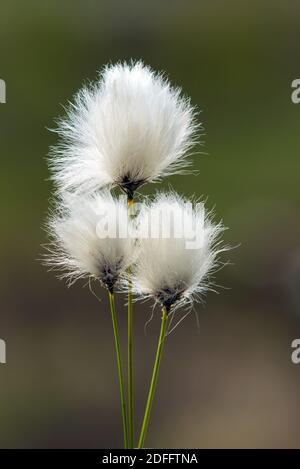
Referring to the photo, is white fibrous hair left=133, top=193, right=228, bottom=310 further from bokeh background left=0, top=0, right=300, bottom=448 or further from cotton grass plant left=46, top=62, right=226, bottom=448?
bokeh background left=0, top=0, right=300, bottom=448

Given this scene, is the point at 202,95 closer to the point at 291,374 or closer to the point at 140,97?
the point at 291,374

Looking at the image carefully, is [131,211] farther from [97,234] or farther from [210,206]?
[210,206]

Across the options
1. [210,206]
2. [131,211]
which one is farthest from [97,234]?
[210,206]

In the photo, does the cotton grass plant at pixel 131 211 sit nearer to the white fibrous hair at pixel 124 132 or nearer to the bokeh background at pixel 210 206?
the white fibrous hair at pixel 124 132

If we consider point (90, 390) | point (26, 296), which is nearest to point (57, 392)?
point (90, 390)

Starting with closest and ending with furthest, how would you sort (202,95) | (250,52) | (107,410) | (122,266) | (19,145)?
1. (122,266)
2. (107,410)
3. (19,145)
4. (202,95)
5. (250,52)

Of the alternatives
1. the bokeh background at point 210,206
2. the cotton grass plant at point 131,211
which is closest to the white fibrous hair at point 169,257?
the cotton grass plant at point 131,211

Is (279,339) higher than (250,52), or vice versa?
(250,52)
